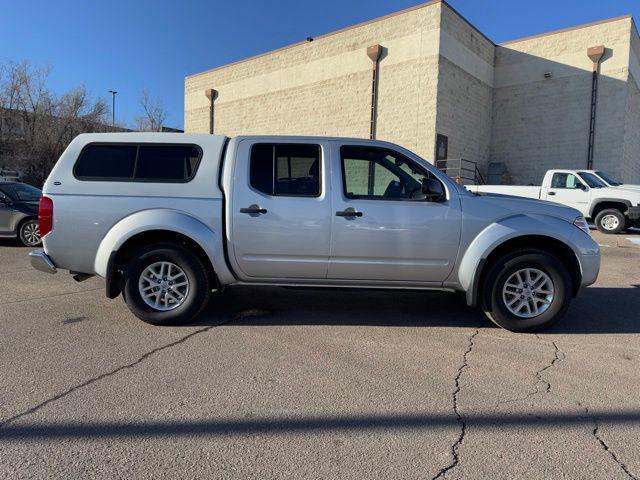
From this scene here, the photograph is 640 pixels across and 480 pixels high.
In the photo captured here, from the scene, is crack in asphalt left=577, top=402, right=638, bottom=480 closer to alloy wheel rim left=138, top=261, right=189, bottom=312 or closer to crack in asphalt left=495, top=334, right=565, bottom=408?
crack in asphalt left=495, top=334, right=565, bottom=408

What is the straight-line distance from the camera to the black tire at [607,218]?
14.6 m

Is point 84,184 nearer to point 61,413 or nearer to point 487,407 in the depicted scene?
point 61,413

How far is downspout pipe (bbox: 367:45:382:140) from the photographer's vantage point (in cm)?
2317

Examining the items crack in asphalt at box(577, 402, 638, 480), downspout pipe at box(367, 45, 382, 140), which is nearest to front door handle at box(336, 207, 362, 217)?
crack in asphalt at box(577, 402, 638, 480)

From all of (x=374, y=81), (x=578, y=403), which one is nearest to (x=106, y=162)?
(x=578, y=403)

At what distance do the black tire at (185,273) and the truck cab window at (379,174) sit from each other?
1741mm

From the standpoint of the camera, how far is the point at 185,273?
4992mm

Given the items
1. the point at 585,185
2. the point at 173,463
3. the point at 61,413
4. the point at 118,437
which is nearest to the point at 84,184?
the point at 61,413

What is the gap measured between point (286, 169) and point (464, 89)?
2084 cm

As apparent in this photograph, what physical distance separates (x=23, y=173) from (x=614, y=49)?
34.5 m

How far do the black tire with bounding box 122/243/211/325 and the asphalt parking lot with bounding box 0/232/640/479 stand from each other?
187mm

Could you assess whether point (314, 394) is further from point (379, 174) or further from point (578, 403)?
point (379, 174)

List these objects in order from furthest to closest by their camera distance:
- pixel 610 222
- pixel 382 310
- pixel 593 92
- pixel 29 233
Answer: pixel 593 92, pixel 610 222, pixel 29 233, pixel 382 310

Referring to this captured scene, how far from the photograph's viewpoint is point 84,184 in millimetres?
5008
